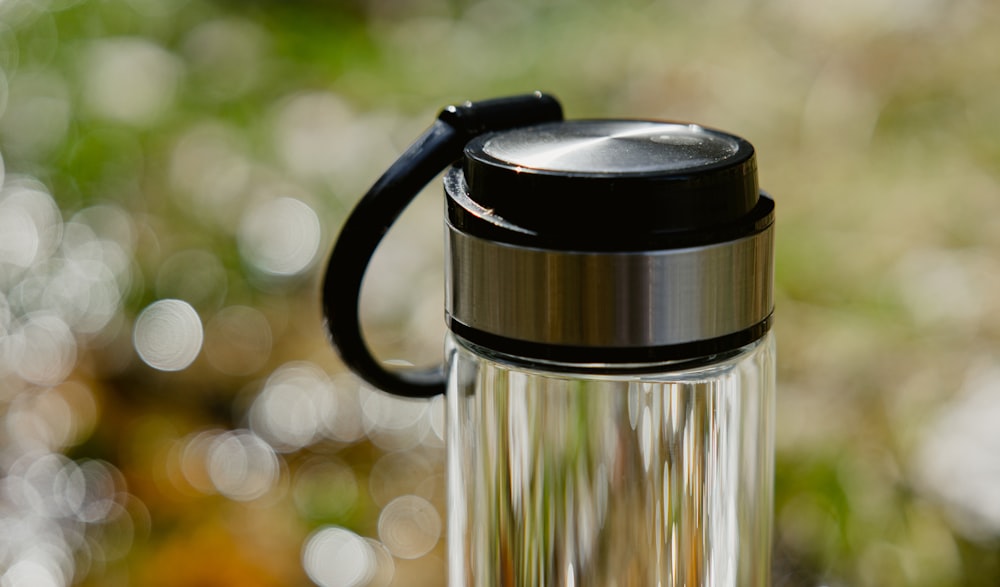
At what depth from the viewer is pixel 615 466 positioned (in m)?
0.52

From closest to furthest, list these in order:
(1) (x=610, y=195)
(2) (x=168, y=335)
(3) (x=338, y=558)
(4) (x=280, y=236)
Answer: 1. (1) (x=610, y=195)
2. (3) (x=338, y=558)
3. (2) (x=168, y=335)
4. (4) (x=280, y=236)

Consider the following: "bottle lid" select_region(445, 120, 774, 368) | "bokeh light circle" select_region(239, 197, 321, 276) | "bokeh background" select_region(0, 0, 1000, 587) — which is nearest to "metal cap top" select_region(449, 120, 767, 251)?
"bottle lid" select_region(445, 120, 774, 368)

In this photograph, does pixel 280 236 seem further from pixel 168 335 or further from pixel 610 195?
pixel 610 195

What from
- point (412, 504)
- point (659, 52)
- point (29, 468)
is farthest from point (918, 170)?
point (29, 468)

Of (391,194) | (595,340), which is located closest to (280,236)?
(391,194)

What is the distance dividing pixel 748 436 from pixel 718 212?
0.43ft

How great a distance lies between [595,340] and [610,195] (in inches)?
2.5

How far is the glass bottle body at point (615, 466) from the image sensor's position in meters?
0.51

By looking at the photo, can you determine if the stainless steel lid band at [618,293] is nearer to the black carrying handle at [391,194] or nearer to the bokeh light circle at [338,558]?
the black carrying handle at [391,194]

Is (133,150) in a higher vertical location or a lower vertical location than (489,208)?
lower

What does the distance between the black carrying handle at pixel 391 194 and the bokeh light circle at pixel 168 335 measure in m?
0.81

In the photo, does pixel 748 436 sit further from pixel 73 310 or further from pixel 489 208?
pixel 73 310

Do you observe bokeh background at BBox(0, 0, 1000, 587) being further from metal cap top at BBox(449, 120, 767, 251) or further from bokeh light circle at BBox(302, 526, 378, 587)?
metal cap top at BBox(449, 120, 767, 251)

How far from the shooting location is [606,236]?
47 cm
